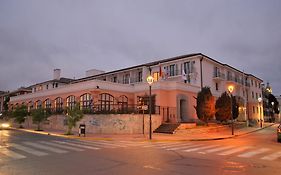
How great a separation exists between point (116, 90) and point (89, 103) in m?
4.21

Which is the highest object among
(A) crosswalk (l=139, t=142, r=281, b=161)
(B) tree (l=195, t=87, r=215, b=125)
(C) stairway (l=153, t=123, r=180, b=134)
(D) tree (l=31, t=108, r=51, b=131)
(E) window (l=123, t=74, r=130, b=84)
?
(E) window (l=123, t=74, r=130, b=84)

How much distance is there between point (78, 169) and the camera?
333 inches

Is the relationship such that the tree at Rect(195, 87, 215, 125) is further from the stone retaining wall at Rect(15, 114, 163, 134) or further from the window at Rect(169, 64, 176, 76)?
the window at Rect(169, 64, 176, 76)

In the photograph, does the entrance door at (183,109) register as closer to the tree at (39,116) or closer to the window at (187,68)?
the window at (187,68)

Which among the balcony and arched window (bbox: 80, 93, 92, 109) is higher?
the balcony

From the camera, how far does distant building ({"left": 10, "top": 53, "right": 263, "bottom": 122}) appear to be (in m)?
31.8

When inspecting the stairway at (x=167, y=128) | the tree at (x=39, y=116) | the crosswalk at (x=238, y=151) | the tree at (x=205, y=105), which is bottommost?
the crosswalk at (x=238, y=151)

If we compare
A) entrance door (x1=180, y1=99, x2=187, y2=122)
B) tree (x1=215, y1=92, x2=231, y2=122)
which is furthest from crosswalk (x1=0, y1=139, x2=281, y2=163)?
tree (x1=215, y1=92, x2=231, y2=122)

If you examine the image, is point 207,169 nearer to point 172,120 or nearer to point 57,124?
point 172,120

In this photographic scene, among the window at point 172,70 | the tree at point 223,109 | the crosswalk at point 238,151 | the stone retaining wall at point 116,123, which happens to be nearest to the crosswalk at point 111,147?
the crosswalk at point 238,151

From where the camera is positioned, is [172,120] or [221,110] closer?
[172,120]

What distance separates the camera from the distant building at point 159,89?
3184 centimetres

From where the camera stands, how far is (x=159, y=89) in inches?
1262

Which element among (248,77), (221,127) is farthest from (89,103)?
(248,77)
